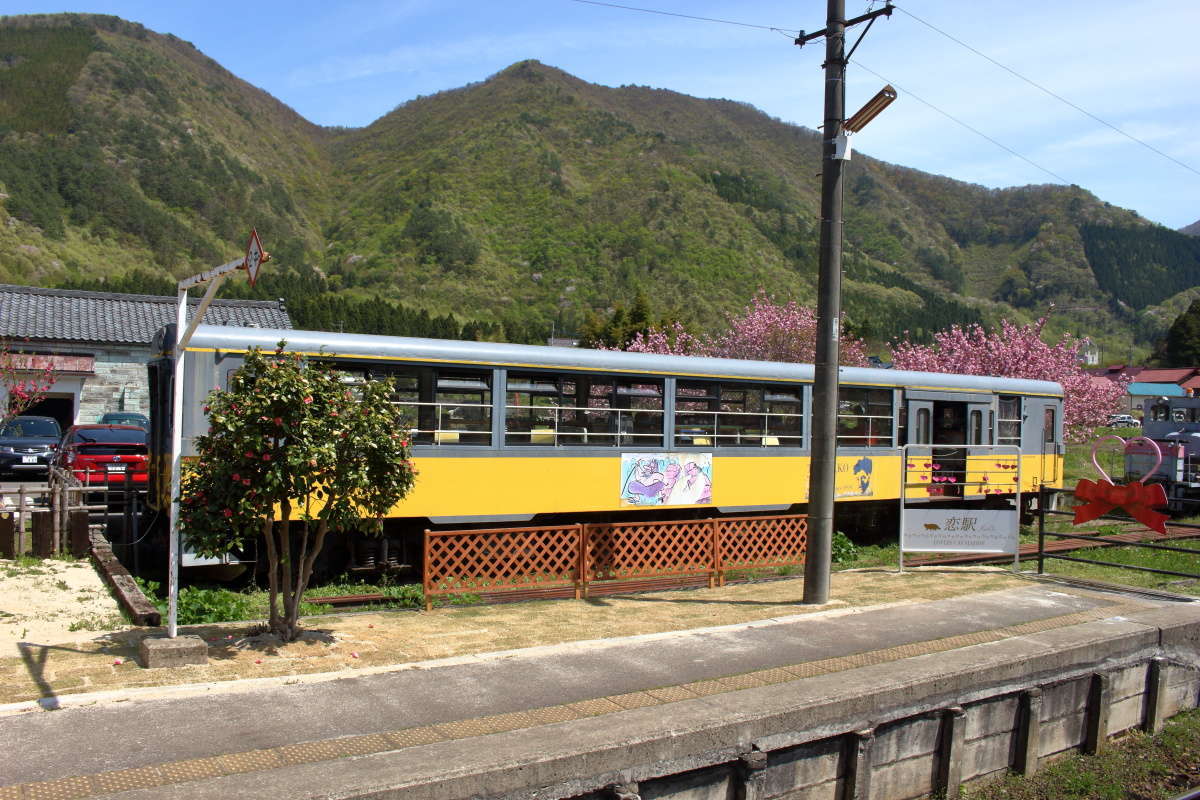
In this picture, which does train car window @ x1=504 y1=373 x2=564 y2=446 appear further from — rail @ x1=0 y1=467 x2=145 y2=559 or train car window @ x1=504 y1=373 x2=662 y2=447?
rail @ x1=0 y1=467 x2=145 y2=559

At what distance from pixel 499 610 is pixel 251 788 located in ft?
17.4

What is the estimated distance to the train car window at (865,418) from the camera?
16.4 metres

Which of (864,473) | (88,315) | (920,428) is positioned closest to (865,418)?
(864,473)

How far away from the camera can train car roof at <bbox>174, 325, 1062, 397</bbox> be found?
11094 millimetres

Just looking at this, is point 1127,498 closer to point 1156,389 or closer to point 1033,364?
point 1033,364

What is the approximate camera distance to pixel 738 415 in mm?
14852

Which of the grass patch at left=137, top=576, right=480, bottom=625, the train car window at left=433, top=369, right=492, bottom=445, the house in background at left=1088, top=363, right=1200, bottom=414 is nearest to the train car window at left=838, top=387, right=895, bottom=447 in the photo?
the train car window at left=433, top=369, right=492, bottom=445

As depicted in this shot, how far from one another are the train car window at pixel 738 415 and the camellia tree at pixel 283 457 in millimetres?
6801

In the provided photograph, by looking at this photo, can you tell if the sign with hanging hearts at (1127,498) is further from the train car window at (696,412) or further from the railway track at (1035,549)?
the train car window at (696,412)

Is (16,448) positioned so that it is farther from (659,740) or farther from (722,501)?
(659,740)

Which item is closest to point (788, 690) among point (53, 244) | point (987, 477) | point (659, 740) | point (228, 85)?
point (659, 740)

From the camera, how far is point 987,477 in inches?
734

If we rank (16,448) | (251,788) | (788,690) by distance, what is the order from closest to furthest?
(251,788)
(788,690)
(16,448)

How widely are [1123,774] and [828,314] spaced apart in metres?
5.23
